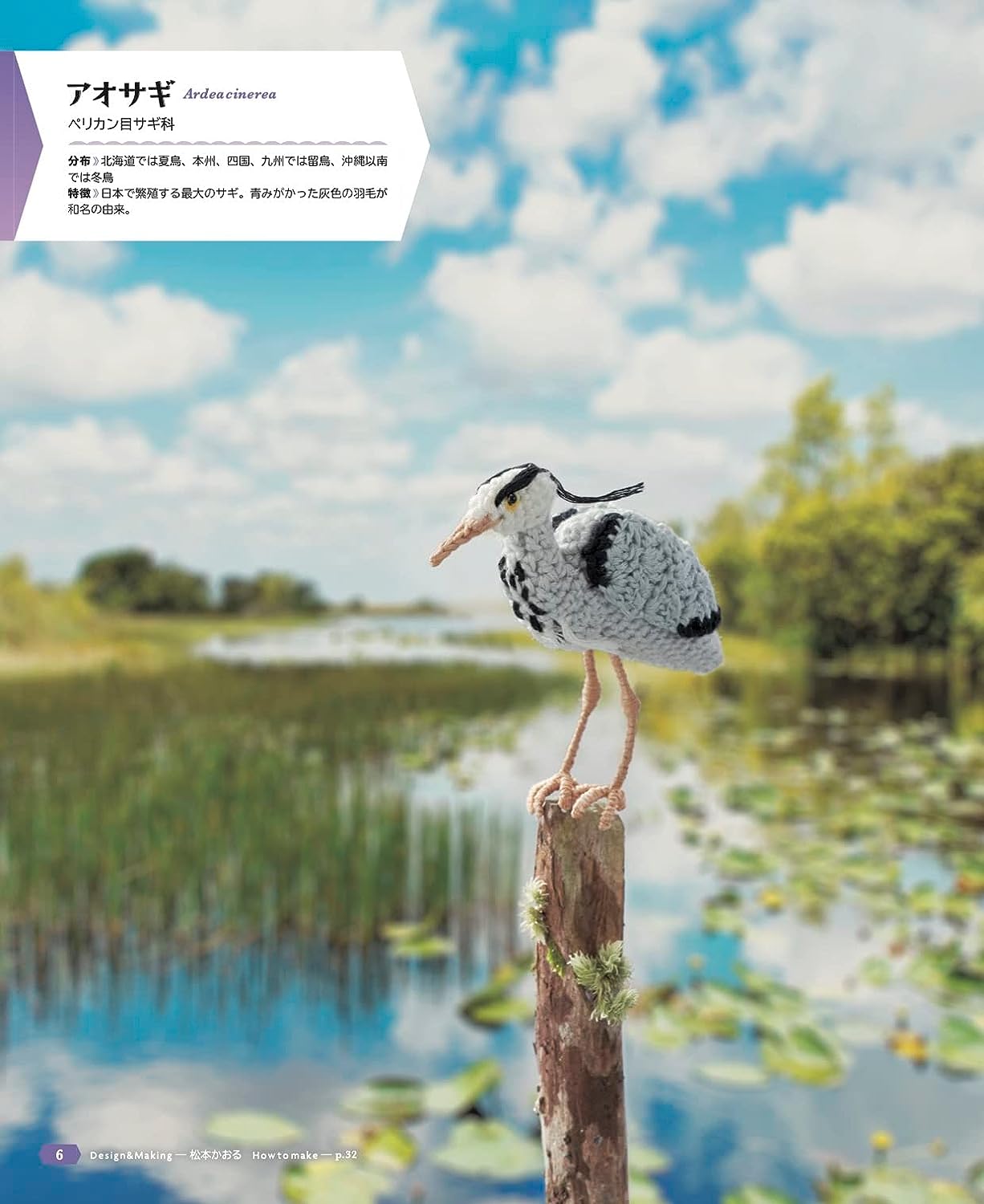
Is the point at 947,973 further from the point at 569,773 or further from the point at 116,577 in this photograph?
the point at 116,577

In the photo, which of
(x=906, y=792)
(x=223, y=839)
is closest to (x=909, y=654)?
(x=906, y=792)

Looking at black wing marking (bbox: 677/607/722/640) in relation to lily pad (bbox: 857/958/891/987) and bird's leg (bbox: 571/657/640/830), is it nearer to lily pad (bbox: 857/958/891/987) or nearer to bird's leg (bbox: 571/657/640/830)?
bird's leg (bbox: 571/657/640/830)

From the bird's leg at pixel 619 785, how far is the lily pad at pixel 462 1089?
190 cm

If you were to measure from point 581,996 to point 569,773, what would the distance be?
0.27 metres

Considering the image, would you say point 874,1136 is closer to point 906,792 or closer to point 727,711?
point 906,792

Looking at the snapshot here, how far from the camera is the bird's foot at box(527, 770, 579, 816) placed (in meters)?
1.21

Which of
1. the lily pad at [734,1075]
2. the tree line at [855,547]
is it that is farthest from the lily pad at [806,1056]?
the tree line at [855,547]

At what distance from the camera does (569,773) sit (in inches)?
49.0

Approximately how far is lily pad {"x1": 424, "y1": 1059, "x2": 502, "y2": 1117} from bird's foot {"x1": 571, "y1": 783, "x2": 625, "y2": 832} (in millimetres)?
1897

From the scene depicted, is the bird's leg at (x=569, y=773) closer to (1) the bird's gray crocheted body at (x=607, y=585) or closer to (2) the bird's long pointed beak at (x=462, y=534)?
(1) the bird's gray crocheted body at (x=607, y=585)

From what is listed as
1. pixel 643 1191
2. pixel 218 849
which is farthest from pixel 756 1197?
pixel 218 849

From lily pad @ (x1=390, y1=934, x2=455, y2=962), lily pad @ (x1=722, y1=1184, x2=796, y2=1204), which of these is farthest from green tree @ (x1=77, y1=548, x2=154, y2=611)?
lily pad @ (x1=722, y1=1184, x2=796, y2=1204)

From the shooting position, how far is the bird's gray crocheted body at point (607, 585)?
1.07 m

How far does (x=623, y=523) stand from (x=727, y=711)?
761cm
